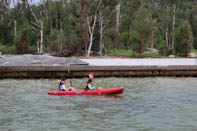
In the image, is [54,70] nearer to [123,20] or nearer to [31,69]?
[31,69]

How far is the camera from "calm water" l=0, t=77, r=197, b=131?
1636 cm

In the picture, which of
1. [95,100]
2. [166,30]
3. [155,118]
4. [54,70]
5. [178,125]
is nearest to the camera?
[178,125]

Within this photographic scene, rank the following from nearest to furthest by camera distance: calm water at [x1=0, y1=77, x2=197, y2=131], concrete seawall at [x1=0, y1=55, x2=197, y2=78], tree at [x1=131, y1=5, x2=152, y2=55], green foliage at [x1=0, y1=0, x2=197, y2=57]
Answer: calm water at [x1=0, y1=77, x2=197, y2=131], concrete seawall at [x1=0, y1=55, x2=197, y2=78], green foliage at [x1=0, y1=0, x2=197, y2=57], tree at [x1=131, y1=5, x2=152, y2=55]

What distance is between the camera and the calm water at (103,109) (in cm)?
1636

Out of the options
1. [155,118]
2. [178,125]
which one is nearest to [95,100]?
[155,118]

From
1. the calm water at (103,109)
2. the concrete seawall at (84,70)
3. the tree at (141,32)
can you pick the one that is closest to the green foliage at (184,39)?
the tree at (141,32)

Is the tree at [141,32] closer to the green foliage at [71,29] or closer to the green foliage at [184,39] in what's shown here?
the green foliage at [71,29]

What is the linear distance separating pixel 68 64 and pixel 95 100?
40.0 feet

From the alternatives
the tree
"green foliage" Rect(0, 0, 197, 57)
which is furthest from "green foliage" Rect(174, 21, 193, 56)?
the tree

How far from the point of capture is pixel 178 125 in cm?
1644

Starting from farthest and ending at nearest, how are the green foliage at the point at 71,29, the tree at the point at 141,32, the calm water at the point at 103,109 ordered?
the tree at the point at 141,32 < the green foliage at the point at 71,29 < the calm water at the point at 103,109

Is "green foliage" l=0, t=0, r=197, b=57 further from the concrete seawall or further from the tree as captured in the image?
the concrete seawall

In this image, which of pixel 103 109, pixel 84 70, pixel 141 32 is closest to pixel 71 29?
pixel 141 32

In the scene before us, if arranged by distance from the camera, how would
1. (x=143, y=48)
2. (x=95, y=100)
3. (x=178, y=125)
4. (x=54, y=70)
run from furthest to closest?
(x=143, y=48) → (x=54, y=70) → (x=95, y=100) → (x=178, y=125)
